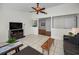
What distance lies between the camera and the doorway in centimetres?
189

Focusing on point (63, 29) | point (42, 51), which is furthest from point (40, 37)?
point (63, 29)

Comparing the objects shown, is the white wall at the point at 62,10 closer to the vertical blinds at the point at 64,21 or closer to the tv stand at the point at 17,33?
the vertical blinds at the point at 64,21

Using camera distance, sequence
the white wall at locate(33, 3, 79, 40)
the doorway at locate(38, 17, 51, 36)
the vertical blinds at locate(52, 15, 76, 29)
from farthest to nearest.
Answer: the doorway at locate(38, 17, 51, 36), the vertical blinds at locate(52, 15, 76, 29), the white wall at locate(33, 3, 79, 40)

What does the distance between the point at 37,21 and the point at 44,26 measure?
0.19 meters

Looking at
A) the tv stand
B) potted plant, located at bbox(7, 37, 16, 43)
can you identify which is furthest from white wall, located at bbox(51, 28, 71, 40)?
potted plant, located at bbox(7, 37, 16, 43)

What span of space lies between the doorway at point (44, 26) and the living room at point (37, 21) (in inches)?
1.2

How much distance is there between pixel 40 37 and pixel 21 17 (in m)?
0.58

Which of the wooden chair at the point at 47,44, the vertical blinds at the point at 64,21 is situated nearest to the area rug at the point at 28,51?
the wooden chair at the point at 47,44

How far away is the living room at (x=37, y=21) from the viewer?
163 centimetres

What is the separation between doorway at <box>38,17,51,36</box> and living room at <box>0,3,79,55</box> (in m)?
0.03

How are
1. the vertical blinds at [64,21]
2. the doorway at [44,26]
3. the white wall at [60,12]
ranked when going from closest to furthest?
the white wall at [60,12]
the vertical blinds at [64,21]
the doorway at [44,26]

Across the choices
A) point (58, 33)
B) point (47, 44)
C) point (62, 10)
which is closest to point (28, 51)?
point (47, 44)

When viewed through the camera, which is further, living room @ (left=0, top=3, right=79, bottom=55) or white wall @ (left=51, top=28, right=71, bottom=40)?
white wall @ (left=51, top=28, right=71, bottom=40)

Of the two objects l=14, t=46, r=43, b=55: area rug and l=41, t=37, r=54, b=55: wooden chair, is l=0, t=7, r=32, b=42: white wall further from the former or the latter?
l=41, t=37, r=54, b=55: wooden chair
